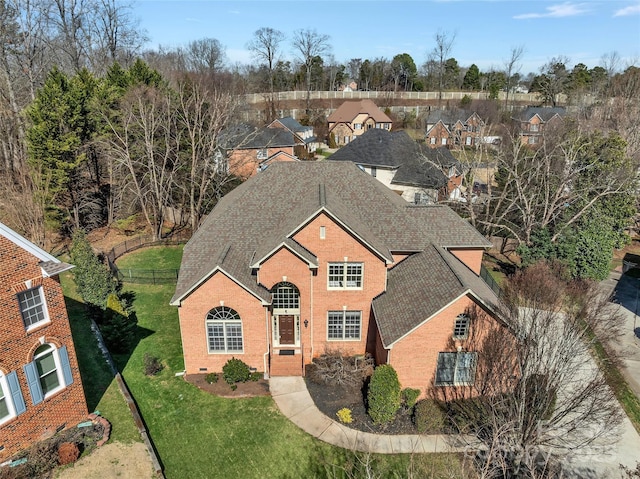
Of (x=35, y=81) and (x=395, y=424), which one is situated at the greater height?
(x=35, y=81)

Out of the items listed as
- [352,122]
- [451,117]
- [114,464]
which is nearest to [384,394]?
[114,464]

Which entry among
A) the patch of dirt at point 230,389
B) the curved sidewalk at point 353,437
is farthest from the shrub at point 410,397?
the patch of dirt at point 230,389

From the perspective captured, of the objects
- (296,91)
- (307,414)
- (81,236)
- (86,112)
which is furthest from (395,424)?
(296,91)

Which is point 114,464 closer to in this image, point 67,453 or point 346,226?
point 67,453

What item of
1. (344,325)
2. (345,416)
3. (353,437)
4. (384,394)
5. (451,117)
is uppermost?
(451,117)

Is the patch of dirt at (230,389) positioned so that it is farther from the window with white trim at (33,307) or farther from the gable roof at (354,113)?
the gable roof at (354,113)

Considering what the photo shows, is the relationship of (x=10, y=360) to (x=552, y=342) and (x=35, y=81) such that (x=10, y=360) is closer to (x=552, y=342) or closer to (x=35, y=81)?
(x=552, y=342)

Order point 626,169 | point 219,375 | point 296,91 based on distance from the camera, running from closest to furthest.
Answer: point 219,375 → point 626,169 → point 296,91
